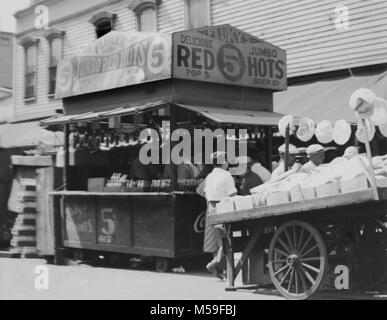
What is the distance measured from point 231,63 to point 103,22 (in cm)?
1196

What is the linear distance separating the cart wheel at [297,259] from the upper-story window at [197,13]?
12.0 meters

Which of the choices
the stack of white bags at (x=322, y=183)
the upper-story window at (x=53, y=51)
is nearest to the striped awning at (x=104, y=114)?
the stack of white bags at (x=322, y=183)

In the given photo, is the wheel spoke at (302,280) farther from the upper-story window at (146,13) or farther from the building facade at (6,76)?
the building facade at (6,76)

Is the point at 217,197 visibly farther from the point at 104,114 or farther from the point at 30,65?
the point at 30,65

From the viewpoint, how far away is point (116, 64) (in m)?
11.9

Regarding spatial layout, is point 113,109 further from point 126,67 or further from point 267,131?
point 267,131

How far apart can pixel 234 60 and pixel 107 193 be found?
327cm

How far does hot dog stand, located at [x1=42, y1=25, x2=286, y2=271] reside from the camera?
10727 millimetres

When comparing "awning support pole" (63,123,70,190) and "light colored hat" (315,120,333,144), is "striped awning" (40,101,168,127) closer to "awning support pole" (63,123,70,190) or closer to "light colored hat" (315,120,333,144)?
"awning support pole" (63,123,70,190)

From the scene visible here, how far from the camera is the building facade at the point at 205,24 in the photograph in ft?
50.5

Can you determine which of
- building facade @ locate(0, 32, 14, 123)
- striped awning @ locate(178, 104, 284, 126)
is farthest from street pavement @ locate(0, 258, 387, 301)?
building facade @ locate(0, 32, 14, 123)

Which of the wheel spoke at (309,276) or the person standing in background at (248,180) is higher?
the person standing in background at (248,180)

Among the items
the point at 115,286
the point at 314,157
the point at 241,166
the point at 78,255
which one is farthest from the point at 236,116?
the point at 78,255

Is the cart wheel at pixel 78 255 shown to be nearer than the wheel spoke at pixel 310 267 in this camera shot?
No
